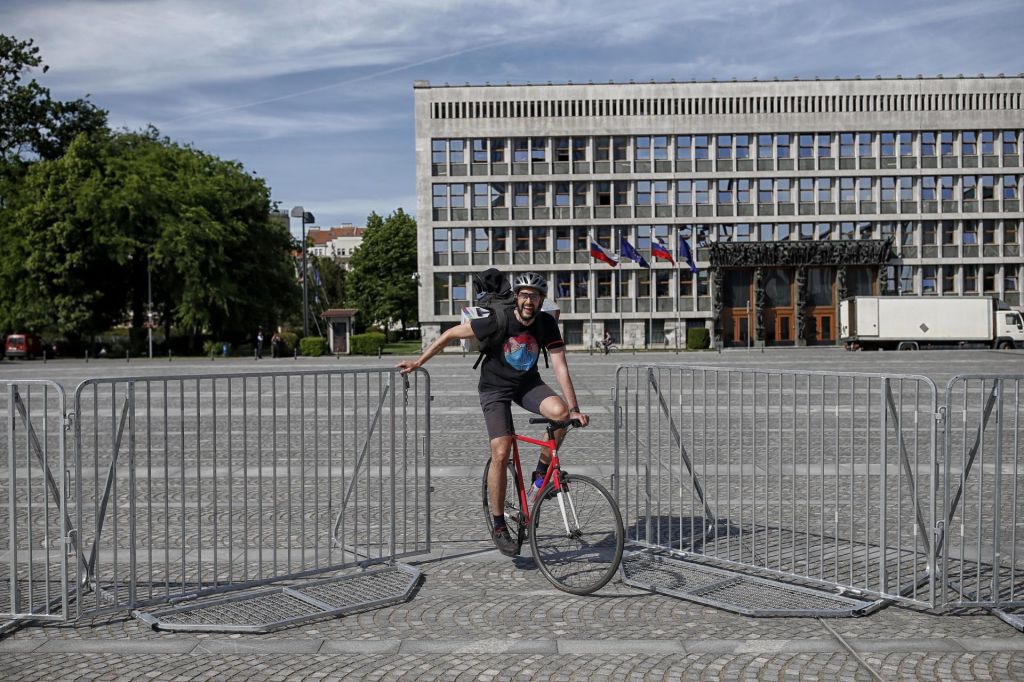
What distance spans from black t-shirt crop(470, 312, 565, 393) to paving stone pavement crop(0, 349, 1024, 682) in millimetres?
1249

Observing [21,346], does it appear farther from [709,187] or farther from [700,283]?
[709,187]

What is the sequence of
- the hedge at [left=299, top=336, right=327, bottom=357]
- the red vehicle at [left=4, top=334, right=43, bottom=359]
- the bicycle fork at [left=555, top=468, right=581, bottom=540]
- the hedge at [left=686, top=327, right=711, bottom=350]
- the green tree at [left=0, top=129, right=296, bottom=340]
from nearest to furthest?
the bicycle fork at [left=555, top=468, right=581, bottom=540]
the red vehicle at [left=4, top=334, right=43, bottom=359]
the green tree at [left=0, top=129, right=296, bottom=340]
the hedge at [left=299, top=336, right=327, bottom=357]
the hedge at [left=686, top=327, right=711, bottom=350]

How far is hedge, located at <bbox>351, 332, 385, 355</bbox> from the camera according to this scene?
56.2 meters

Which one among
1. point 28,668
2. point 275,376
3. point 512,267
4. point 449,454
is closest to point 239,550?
point 275,376

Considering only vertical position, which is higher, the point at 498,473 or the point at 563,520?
the point at 498,473

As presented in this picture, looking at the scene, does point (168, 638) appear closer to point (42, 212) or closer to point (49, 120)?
point (42, 212)

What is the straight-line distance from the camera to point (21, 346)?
175ft

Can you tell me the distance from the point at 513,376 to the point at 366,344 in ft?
166

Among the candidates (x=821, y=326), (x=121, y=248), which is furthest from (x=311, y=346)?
(x=821, y=326)

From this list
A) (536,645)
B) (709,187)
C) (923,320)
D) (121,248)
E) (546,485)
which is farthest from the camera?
(709,187)

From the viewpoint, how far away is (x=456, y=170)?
2761 inches

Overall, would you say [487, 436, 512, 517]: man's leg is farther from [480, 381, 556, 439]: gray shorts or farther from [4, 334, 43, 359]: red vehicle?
[4, 334, 43, 359]: red vehicle

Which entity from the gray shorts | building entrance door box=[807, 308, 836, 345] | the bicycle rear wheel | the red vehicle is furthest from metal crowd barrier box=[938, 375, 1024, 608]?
building entrance door box=[807, 308, 836, 345]

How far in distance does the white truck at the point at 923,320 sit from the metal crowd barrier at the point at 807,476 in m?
48.6
